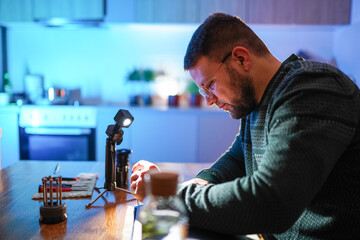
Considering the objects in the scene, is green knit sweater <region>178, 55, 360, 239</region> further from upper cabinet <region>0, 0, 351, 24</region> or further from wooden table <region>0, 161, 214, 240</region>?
upper cabinet <region>0, 0, 351, 24</region>

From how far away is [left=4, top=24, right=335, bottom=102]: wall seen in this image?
414 cm

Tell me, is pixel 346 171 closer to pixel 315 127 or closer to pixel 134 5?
pixel 315 127

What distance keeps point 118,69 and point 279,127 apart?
3595 millimetres

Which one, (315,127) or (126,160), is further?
(126,160)

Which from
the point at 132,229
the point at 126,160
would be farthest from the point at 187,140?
the point at 132,229

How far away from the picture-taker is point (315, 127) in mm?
765

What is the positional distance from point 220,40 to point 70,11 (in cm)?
304

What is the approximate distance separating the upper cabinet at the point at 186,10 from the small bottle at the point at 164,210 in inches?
127

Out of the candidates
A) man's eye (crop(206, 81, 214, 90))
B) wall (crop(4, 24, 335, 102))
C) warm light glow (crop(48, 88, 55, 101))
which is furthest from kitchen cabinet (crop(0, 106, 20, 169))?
man's eye (crop(206, 81, 214, 90))

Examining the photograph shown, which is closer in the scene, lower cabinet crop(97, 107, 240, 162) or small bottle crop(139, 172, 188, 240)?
small bottle crop(139, 172, 188, 240)

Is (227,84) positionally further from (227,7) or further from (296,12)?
(296,12)

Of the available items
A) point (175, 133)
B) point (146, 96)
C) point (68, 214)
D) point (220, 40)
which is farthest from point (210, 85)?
point (146, 96)

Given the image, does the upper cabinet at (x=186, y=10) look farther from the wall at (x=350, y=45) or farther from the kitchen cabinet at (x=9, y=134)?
the kitchen cabinet at (x=9, y=134)

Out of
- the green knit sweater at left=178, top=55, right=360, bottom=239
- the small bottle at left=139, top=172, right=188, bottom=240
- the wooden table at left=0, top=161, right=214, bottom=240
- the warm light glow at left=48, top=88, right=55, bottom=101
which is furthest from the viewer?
the warm light glow at left=48, top=88, right=55, bottom=101
